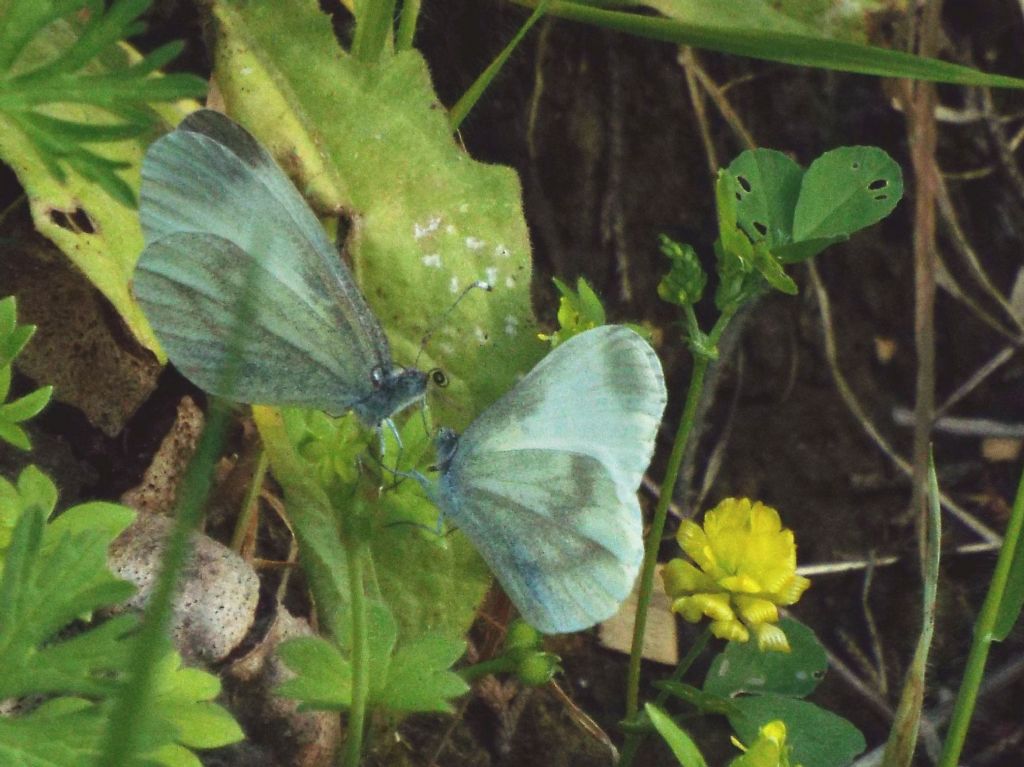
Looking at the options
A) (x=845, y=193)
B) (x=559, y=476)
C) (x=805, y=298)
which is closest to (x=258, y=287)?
(x=559, y=476)

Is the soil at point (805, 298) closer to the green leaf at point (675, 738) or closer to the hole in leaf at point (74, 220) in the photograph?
the hole in leaf at point (74, 220)

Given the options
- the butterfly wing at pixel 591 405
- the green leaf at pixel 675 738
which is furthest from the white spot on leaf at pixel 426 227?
the green leaf at pixel 675 738

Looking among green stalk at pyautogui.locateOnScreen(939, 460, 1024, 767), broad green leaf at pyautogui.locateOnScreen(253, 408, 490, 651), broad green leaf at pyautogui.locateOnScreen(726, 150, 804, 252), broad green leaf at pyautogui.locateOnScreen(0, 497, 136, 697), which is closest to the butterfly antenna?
broad green leaf at pyautogui.locateOnScreen(253, 408, 490, 651)

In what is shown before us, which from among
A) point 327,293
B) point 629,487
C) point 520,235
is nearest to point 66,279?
point 327,293

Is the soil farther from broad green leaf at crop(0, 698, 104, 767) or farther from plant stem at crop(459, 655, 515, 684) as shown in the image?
broad green leaf at crop(0, 698, 104, 767)

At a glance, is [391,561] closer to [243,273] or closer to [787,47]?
[243,273]

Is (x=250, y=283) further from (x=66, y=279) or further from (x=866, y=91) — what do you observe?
(x=866, y=91)
